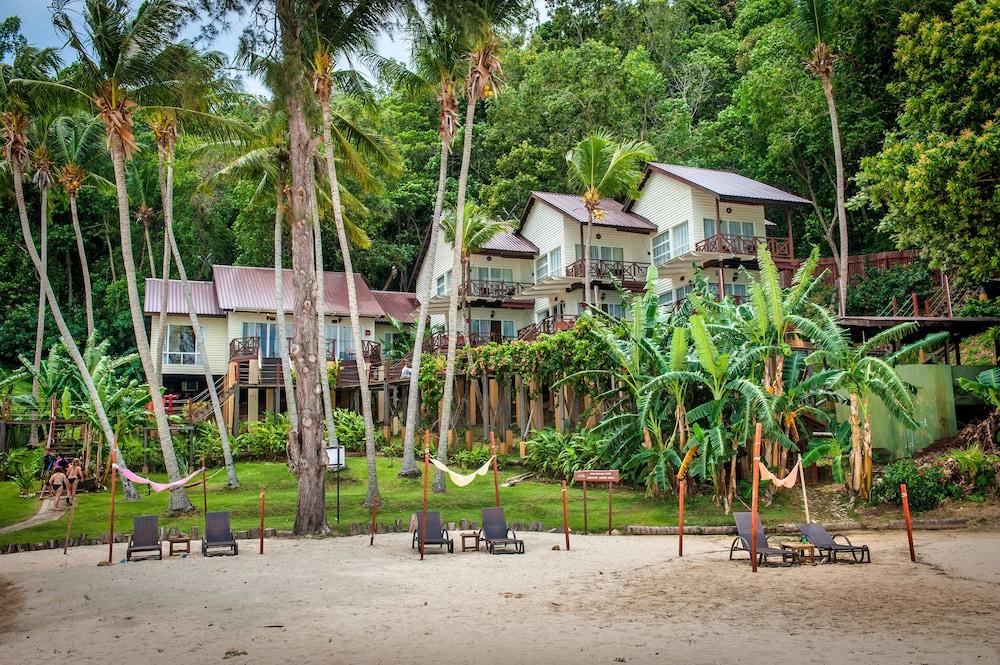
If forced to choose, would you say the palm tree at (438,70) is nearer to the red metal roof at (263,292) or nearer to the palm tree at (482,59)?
the palm tree at (482,59)

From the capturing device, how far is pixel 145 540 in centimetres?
1605

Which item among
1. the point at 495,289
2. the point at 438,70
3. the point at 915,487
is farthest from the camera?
the point at 495,289

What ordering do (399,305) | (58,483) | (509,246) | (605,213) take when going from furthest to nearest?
(399,305) → (509,246) → (605,213) → (58,483)

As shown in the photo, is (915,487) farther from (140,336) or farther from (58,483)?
(58,483)

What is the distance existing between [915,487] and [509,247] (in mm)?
25299

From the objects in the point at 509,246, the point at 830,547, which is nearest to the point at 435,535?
the point at 830,547

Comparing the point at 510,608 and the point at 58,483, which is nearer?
the point at 510,608

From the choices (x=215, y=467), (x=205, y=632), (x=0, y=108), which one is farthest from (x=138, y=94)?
(x=205, y=632)

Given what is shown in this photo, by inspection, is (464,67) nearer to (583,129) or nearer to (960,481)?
(960,481)

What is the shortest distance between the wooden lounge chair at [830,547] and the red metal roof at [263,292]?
2906cm

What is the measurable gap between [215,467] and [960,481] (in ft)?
73.4

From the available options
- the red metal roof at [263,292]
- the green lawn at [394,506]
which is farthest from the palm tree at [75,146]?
the red metal roof at [263,292]

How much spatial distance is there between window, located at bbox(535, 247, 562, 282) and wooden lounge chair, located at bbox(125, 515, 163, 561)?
25420mm

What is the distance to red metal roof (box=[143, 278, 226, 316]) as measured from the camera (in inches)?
1518
